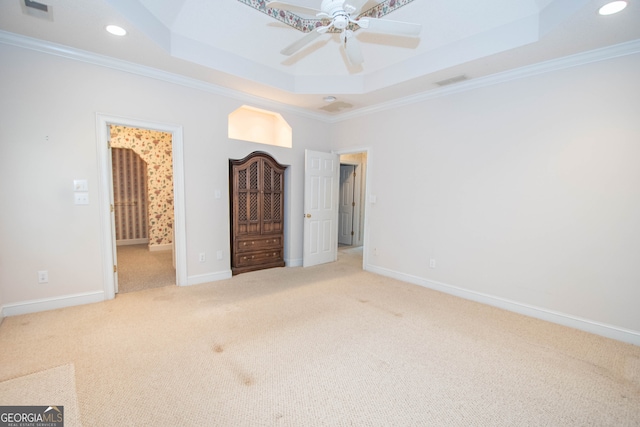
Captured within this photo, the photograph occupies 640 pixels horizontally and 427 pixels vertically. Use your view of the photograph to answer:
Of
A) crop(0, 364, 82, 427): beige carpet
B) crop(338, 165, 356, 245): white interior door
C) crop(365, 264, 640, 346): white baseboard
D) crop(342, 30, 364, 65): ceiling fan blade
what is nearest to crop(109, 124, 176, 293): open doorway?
crop(0, 364, 82, 427): beige carpet

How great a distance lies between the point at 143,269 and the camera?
451 centimetres

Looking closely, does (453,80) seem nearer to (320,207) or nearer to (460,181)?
(460,181)

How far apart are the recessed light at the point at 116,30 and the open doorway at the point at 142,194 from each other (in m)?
2.88

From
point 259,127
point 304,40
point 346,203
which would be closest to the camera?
point 304,40

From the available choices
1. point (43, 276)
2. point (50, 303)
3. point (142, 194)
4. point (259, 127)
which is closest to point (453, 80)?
point (259, 127)

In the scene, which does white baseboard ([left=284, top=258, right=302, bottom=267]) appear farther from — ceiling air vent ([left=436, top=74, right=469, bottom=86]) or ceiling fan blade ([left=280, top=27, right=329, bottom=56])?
ceiling air vent ([left=436, top=74, right=469, bottom=86])

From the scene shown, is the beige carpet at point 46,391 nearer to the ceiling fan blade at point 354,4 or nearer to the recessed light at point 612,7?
the ceiling fan blade at point 354,4

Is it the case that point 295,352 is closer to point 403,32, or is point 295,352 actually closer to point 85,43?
point 403,32

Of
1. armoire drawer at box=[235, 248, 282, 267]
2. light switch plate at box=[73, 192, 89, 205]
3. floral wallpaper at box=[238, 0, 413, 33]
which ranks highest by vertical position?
floral wallpaper at box=[238, 0, 413, 33]

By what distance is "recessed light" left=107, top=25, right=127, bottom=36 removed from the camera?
2477 millimetres

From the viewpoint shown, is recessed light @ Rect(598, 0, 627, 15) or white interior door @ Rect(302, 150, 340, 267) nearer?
recessed light @ Rect(598, 0, 627, 15)

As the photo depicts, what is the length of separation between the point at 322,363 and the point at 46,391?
182 centimetres

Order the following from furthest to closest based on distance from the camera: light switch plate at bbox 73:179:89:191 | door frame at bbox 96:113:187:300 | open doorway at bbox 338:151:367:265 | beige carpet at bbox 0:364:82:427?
open doorway at bbox 338:151:367:265, door frame at bbox 96:113:187:300, light switch plate at bbox 73:179:89:191, beige carpet at bbox 0:364:82:427

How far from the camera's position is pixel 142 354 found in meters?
2.21
